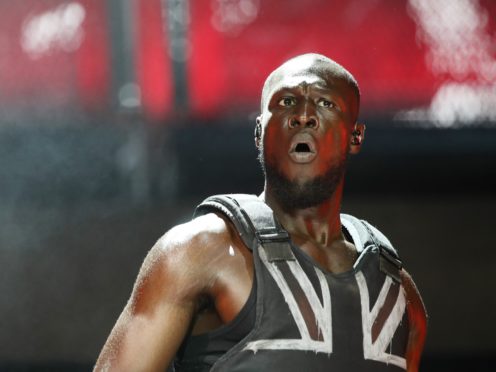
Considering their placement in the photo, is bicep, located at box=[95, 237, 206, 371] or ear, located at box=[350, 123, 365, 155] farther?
ear, located at box=[350, 123, 365, 155]

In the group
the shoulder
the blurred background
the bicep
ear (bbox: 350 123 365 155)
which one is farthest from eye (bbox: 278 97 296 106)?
the blurred background

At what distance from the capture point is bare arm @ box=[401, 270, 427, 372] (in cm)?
198

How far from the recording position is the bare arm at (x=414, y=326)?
1976 mm

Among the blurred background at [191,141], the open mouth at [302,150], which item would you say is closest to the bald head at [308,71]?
the open mouth at [302,150]

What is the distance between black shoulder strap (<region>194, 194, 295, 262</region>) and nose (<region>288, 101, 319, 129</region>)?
182 millimetres

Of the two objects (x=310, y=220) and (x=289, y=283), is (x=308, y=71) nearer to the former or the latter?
(x=310, y=220)

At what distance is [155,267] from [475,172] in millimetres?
2024

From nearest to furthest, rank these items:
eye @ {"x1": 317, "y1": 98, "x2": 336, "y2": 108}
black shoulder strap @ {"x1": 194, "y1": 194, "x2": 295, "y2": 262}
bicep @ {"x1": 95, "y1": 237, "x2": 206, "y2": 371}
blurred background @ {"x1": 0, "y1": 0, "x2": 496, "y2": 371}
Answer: bicep @ {"x1": 95, "y1": 237, "x2": 206, "y2": 371}, black shoulder strap @ {"x1": 194, "y1": 194, "x2": 295, "y2": 262}, eye @ {"x1": 317, "y1": 98, "x2": 336, "y2": 108}, blurred background @ {"x1": 0, "y1": 0, "x2": 496, "y2": 371}

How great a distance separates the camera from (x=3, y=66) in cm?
351

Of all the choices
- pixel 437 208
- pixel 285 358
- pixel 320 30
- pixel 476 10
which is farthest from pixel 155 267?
pixel 476 10

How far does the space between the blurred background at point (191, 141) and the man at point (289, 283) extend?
1.40 meters

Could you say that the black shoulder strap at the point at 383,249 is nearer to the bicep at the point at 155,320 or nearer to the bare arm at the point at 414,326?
the bare arm at the point at 414,326

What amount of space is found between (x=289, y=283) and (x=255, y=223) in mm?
140

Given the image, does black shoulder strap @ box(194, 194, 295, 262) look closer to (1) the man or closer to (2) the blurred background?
(1) the man
